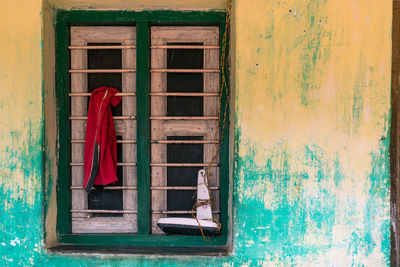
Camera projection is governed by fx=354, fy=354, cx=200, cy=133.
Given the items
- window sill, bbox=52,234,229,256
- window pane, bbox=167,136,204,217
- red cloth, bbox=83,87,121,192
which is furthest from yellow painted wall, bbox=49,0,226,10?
window sill, bbox=52,234,229,256

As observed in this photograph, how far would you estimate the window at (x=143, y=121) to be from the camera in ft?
9.18

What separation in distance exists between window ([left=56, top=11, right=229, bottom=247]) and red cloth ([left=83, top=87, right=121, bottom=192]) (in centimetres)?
8

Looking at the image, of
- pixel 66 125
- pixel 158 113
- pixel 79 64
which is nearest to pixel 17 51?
pixel 79 64

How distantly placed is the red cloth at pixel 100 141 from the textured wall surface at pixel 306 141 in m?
0.59

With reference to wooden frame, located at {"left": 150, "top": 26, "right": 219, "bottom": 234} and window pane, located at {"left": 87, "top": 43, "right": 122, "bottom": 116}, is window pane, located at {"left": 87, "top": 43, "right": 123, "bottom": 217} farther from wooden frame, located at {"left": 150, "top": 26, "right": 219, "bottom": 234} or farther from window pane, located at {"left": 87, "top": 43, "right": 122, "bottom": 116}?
wooden frame, located at {"left": 150, "top": 26, "right": 219, "bottom": 234}

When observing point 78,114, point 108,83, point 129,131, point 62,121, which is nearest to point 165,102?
point 129,131

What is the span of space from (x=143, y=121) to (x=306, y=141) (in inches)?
49.0

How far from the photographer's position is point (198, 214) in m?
2.74

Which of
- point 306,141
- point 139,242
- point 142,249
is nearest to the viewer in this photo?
point 306,141

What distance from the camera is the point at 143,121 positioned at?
2789 millimetres

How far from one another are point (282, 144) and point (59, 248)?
5.93 feet

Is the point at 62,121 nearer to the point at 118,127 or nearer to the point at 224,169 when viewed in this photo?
the point at 118,127

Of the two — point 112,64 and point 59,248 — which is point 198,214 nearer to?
point 59,248

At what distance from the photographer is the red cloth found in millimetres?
2705
